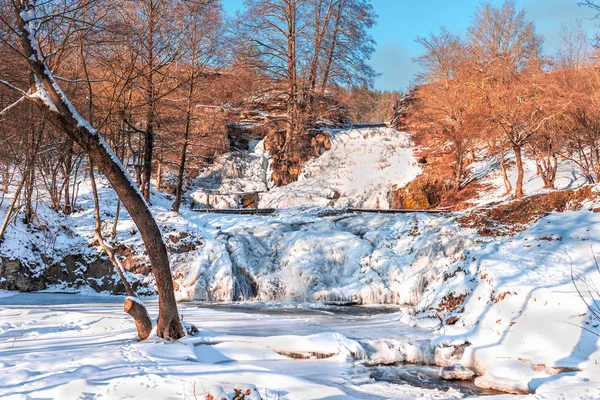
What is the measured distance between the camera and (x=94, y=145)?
5.64 metres

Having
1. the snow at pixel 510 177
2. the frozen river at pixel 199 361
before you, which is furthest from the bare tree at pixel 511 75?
the frozen river at pixel 199 361

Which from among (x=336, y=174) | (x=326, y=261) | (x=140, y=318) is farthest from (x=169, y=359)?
(x=336, y=174)

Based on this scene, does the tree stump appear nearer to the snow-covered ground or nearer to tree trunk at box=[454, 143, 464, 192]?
the snow-covered ground

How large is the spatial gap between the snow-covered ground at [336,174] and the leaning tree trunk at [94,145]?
1596 centimetres

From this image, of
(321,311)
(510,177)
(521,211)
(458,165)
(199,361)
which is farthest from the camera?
(510,177)

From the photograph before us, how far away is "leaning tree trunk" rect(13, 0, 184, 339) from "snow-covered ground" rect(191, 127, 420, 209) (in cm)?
1596

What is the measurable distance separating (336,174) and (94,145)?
20046mm

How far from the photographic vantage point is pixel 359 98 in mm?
27172

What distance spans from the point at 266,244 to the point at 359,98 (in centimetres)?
1495

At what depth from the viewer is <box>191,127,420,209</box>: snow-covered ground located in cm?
2238

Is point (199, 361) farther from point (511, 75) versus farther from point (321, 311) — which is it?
point (511, 75)

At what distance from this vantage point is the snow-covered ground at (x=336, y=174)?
881 inches

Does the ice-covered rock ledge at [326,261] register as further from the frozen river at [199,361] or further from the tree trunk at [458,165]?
the tree trunk at [458,165]

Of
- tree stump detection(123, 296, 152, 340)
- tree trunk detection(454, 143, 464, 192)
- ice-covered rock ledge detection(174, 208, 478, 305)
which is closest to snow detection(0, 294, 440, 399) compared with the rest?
tree stump detection(123, 296, 152, 340)
